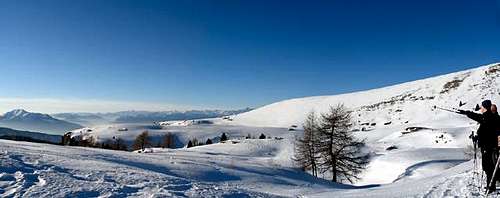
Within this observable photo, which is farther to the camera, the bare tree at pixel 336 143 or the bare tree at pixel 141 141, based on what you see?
the bare tree at pixel 141 141

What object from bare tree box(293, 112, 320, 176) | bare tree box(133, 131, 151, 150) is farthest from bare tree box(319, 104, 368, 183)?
bare tree box(133, 131, 151, 150)

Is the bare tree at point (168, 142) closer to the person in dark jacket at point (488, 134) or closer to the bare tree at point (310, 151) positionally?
the bare tree at point (310, 151)

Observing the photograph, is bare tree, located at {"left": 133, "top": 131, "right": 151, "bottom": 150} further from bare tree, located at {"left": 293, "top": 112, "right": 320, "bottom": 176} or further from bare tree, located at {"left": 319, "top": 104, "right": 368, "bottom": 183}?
bare tree, located at {"left": 319, "top": 104, "right": 368, "bottom": 183}

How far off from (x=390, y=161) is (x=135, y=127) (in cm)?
15372

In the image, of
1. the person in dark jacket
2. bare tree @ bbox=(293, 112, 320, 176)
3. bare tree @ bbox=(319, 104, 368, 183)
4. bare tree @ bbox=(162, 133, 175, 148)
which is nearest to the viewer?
the person in dark jacket

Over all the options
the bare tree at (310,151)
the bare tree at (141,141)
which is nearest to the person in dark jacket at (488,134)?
the bare tree at (310,151)

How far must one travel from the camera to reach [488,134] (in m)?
11.7

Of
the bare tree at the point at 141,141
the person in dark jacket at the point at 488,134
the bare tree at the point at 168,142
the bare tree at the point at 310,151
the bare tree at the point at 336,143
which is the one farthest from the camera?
the bare tree at the point at 168,142

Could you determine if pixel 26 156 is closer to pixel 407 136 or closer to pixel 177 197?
pixel 177 197

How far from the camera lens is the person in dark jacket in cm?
1151

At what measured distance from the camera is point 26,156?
1434 cm

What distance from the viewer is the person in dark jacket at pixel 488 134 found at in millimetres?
11508

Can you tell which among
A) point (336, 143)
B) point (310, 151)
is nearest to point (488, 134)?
point (336, 143)

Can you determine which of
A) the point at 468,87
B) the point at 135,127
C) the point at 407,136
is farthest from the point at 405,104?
the point at 135,127
